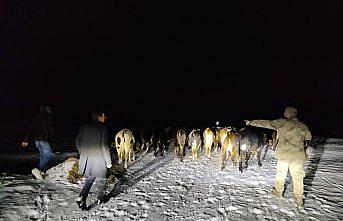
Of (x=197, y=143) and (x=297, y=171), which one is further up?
(x=197, y=143)

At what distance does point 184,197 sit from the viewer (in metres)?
6.73

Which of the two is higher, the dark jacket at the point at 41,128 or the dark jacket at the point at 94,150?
the dark jacket at the point at 41,128

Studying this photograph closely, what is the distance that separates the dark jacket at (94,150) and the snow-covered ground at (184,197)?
827 mm

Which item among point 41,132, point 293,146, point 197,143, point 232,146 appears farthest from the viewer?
point 197,143

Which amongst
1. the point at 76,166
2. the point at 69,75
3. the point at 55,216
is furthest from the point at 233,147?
the point at 69,75

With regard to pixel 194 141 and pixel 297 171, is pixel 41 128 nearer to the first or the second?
pixel 194 141

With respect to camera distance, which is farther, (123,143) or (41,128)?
(123,143)

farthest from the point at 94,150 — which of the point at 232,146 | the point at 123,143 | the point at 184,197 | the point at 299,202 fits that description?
the point at 232,146

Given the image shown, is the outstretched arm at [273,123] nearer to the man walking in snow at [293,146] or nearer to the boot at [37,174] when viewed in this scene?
the man walking in snow at [293,146]

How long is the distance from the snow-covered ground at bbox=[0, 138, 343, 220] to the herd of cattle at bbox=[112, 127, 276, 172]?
2.00 ft

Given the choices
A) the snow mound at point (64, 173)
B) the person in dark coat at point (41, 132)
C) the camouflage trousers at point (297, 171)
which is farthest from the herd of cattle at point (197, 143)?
the camouflage trousers at point (297, 171)

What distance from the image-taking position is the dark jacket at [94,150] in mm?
5797

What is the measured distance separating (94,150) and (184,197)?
2439 millimetres

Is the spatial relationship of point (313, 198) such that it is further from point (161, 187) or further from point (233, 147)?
point (161, 187)
